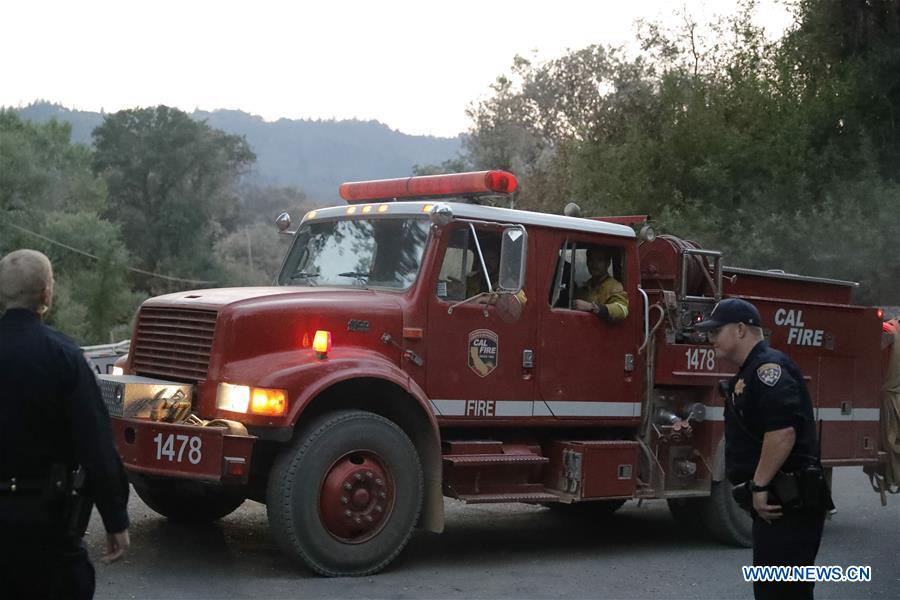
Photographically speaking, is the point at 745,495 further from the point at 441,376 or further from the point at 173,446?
the point at 173,446

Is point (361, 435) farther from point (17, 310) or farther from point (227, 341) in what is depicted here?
point (17, 310)

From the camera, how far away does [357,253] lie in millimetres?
8820

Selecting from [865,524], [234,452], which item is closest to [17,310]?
[234,452]

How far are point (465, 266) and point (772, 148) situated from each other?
787 inches

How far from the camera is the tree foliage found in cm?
2438

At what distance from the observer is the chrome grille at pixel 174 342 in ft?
25.3

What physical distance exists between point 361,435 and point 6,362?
146 inches

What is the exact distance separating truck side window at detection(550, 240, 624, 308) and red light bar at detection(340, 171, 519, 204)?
68cm

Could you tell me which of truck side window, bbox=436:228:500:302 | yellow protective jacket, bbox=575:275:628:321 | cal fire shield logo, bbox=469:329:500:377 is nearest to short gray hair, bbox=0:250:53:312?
truck side window, bbox=436:228:500:302

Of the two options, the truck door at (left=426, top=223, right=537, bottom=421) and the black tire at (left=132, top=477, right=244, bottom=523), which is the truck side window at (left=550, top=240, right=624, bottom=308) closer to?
the truck door at (left=426, top=223, right=537, bottom=421)

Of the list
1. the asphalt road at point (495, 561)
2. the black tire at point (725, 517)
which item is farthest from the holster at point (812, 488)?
the black tire at point (725, 517)

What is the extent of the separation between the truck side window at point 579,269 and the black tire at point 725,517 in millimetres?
1959

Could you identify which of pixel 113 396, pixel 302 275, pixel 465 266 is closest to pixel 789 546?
A: pixel 465 266

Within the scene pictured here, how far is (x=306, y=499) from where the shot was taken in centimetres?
748
